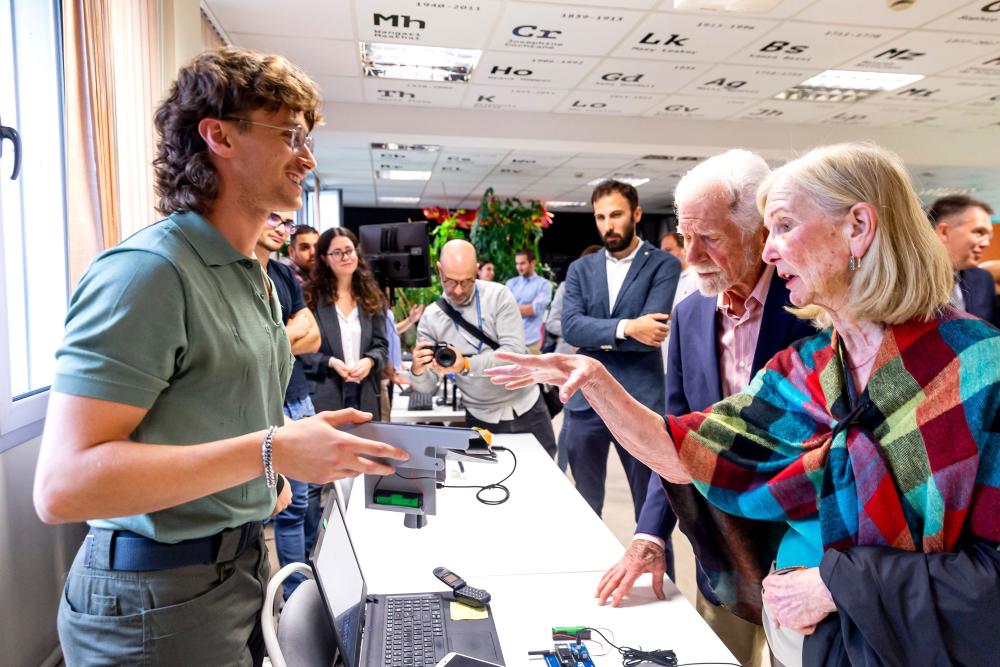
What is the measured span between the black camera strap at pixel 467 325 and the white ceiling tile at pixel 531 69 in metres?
2.39

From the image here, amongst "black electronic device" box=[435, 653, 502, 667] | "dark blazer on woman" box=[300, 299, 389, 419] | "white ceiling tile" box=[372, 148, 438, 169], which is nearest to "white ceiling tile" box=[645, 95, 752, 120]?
"white ceiling tile" box=[372, 148, 438, 169]

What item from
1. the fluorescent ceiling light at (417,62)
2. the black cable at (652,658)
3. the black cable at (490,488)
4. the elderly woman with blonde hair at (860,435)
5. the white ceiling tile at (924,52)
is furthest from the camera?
the fluorescent ceiling light at (417,62)

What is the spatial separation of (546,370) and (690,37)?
382 centimetres

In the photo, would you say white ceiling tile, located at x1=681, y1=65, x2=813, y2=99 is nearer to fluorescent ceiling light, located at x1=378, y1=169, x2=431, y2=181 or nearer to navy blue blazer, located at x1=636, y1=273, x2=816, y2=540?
navy blue blazer, located at x1=636, y1=273, x2=816, y2=540

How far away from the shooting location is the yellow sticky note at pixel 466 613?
1.30 m

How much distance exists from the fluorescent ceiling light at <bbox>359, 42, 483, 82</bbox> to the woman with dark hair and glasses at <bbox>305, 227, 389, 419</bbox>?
1.91 m

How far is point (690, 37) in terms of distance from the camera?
4246mm

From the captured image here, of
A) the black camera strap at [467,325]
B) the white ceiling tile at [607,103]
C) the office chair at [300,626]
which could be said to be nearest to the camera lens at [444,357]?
the black camera strap at [467,325]

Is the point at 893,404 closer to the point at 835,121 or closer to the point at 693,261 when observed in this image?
the point at 693,261

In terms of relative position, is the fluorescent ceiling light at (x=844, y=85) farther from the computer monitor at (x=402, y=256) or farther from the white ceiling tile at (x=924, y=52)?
the computer monitor at (x=402, y=256)

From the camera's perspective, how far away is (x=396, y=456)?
3.13 ft

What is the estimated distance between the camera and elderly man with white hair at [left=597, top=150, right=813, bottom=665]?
4.67 ft

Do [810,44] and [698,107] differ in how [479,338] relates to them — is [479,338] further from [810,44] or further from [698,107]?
[698,107]

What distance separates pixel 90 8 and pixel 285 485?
1855 millimetres
